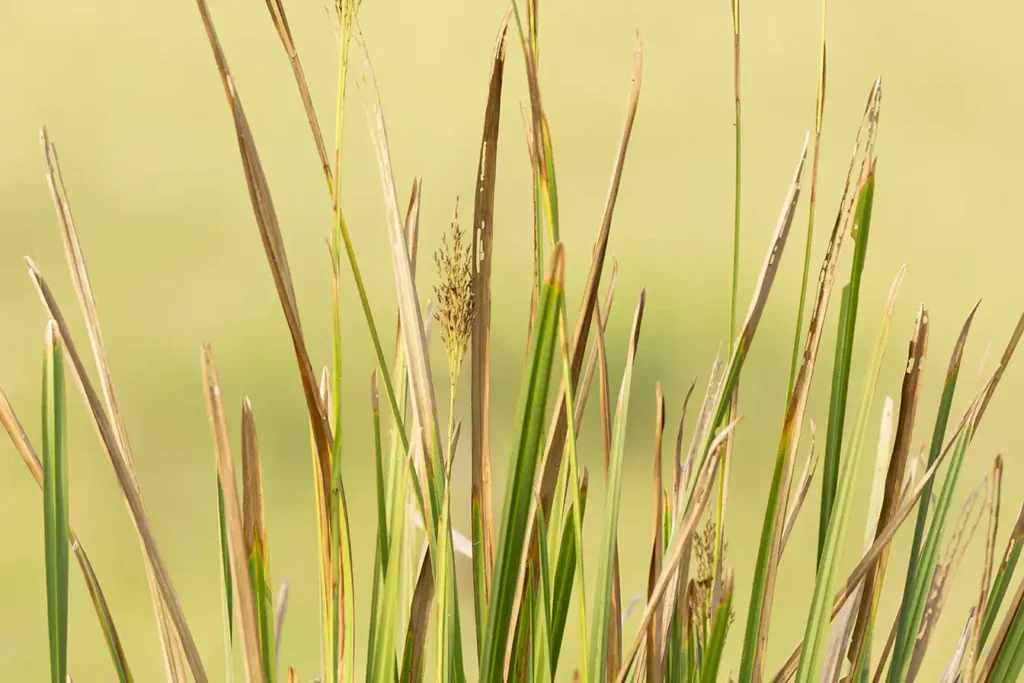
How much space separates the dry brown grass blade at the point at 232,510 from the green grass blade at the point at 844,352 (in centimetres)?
13

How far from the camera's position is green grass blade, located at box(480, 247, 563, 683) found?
0.17 meters

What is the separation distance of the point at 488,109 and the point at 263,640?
13 centimetres

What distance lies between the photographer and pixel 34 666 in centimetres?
74

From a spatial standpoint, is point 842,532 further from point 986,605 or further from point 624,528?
point 624,528

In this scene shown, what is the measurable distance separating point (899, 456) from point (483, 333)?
105mm

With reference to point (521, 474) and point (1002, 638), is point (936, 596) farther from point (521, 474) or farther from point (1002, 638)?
point (521, 474)

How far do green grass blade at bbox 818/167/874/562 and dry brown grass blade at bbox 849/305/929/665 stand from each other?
0.01m

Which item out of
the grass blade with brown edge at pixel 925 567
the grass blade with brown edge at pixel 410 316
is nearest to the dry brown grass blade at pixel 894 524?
the grass blade with brown edge at pixel 925 567

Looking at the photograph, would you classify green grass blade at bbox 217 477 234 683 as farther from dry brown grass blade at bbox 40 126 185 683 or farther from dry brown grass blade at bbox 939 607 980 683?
dry brown grass blade at bbox 939 607 980 683

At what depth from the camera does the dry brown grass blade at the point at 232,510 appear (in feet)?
0.51

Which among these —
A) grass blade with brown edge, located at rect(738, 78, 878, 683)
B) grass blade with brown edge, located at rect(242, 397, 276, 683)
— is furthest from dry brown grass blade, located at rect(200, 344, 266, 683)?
grass blade with brown edge, located at rect(738, 78, 878, 683)

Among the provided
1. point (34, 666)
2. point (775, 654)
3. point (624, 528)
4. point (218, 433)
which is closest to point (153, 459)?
point (34, 666)

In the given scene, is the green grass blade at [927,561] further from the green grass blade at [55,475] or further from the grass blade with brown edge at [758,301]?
the green grass blade at [55,475]

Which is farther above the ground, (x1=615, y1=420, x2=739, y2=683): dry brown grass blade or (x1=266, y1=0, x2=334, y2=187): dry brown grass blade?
(x1=266, y1=0, x2=334, y2=187): dry brown grass blade
